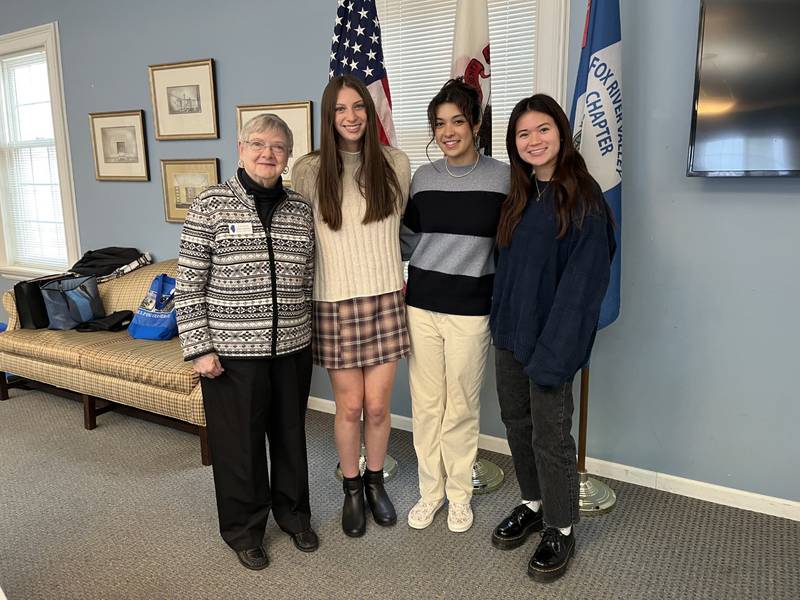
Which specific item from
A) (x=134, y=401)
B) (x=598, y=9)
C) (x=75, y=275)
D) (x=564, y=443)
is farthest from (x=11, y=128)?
(x=564, y=443)

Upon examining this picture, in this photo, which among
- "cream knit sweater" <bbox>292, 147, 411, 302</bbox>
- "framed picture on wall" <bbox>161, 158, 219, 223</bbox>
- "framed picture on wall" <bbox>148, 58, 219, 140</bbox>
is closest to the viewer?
"cream knit sweater" <bbox>292, 147, 411, 302</bbox>

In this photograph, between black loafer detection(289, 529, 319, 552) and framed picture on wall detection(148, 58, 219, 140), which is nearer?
black loafer detection(289, 529, 319, 552)

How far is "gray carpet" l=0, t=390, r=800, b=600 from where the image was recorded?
191 centimetres

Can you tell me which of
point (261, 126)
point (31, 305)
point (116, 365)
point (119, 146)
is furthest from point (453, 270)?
point (119, 146)

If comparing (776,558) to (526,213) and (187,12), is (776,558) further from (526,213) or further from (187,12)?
(187,12)

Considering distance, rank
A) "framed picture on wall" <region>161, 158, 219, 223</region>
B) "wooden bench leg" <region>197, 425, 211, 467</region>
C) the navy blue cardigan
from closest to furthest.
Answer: the navy blue cardigan
"wooden bench leg" <region>197, 425, 211, 467</region>
"framed picture on wall" <region>161, 158, 219, 223</region>

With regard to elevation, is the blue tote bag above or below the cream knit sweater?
below

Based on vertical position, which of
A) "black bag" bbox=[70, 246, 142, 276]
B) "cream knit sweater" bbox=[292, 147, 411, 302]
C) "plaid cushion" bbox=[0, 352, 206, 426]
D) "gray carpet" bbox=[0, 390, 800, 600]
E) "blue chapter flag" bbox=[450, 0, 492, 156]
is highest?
"blue chapter flag" bbox=[450, 0, 492, 156]

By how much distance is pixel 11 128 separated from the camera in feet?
15.2

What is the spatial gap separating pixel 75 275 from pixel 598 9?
3.17 metres

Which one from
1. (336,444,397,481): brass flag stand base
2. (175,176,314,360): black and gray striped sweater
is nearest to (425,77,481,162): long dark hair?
(175,176,314,360): black and gray striped sweater

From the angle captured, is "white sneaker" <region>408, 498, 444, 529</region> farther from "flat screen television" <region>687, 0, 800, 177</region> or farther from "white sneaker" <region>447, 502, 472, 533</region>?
"flat screen television" <region>687, 0, 800, 177</region>

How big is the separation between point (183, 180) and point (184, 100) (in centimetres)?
45

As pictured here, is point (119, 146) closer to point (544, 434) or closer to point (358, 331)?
point (358, 331)
